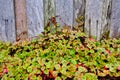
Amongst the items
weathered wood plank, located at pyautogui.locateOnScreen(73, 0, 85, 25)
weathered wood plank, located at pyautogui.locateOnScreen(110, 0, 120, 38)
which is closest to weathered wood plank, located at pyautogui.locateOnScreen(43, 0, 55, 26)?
weathered wood plank, located at pyautogui.locateOnScreen(73, 0, 85, 25)

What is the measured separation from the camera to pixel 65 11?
235cm

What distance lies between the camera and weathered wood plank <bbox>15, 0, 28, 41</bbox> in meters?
2.31

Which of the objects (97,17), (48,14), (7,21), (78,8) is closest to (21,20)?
(7,21)

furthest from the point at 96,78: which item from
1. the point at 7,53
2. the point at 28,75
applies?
the point at 7,53

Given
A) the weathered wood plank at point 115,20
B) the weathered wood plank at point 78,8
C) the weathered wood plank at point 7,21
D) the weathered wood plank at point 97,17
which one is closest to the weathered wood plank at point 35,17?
the weathered wood plank at point 7,21

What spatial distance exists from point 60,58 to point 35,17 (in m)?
0.62

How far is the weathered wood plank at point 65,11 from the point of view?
232cm

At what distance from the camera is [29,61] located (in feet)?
6.27

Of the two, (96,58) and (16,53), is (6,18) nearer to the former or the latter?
(16,53)

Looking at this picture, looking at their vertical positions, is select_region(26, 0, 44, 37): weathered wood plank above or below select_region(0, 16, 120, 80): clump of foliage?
above

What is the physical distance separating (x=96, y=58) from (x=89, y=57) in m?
0.06

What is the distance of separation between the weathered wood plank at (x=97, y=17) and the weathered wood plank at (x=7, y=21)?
758 millimetres

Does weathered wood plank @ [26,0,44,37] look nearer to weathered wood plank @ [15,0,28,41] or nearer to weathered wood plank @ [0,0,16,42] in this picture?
weathered wood plank @ [15,0,28,41]

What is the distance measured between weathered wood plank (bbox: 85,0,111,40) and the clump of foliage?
0.11 m
